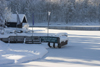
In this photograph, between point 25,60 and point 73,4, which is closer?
point 25,60

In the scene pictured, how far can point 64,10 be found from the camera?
98188 mm

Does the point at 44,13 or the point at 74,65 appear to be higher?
the point at 44,13

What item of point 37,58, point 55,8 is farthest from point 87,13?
point 37,58

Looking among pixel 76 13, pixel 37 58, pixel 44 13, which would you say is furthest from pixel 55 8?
pixel 37 58

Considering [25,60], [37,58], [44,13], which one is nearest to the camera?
[25,60]

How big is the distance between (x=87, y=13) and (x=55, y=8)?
74.5ft

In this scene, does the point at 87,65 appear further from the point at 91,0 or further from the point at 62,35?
the point at 91,0

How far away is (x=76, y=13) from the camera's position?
3954 inches

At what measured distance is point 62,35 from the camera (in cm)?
1617

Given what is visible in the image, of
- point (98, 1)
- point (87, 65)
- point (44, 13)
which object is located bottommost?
point (87, 65)

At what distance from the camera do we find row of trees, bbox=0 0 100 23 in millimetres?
97250

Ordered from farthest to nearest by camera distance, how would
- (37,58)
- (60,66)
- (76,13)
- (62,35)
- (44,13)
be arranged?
(44,13) → (76,13) → (62,35) → (37,58) → (60,66)

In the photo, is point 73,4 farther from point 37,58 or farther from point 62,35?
point 37,58

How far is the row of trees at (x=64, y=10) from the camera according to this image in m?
97.2
